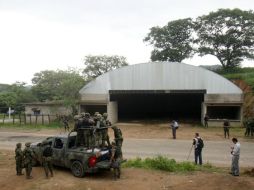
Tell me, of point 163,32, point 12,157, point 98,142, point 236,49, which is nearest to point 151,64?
point 12,157

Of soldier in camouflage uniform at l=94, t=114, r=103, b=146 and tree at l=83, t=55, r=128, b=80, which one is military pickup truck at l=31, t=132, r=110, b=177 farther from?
tree at l=83, t=55, r=128, b=80

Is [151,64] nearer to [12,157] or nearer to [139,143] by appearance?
[139,143]

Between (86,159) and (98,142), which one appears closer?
(86,159)

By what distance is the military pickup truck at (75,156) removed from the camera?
13.8 metres

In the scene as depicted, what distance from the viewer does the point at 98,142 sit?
48.4ft

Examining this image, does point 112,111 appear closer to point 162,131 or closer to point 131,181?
point 162,131

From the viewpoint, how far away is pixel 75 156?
14133 mm

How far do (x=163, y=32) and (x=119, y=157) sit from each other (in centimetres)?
5404

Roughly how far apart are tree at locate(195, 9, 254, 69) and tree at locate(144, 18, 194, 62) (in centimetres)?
325

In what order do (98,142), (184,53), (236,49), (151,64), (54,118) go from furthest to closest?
(184,53), (236,49), (54,118), (151,64), (98,142)

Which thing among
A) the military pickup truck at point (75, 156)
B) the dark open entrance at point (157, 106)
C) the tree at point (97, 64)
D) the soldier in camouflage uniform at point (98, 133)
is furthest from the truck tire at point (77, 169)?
the tree at point (97, 64)

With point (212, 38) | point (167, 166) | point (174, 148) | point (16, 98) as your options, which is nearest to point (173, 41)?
point (212, 38)

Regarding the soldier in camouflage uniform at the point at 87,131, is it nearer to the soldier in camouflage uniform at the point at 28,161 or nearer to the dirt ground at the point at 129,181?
the dirt ground at the point at 129,181

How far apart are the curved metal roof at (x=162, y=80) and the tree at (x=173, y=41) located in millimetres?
28151
